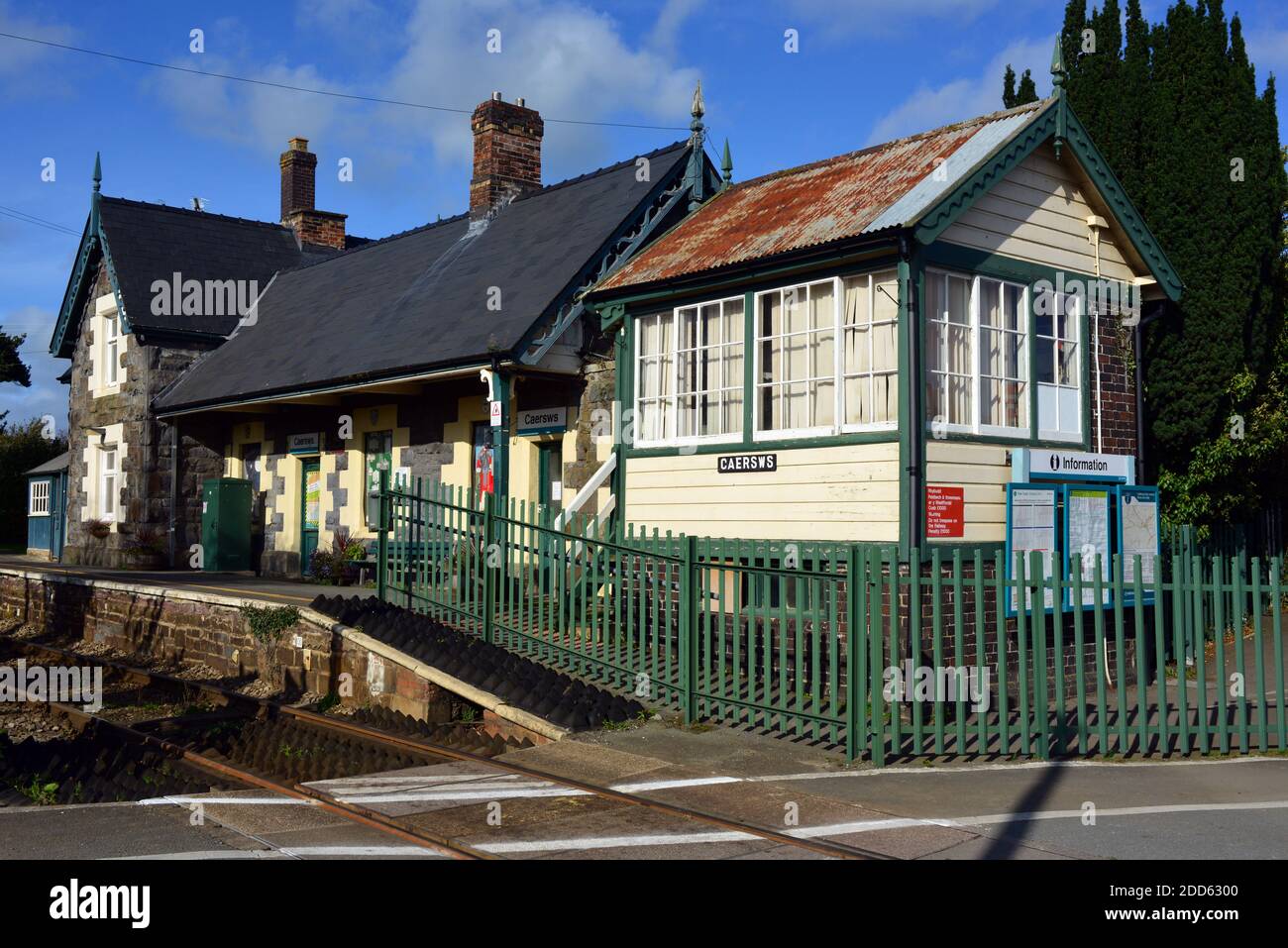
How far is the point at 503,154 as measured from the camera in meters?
22.1

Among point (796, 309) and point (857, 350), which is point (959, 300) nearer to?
point (857, 350)

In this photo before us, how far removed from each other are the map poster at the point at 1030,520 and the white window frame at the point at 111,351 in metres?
21.2

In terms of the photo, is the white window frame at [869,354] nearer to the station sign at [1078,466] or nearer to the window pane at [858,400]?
the window pane at [858,400]

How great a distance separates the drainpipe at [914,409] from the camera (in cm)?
1092

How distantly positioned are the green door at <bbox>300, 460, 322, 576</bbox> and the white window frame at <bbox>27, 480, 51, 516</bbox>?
13232 millimetres

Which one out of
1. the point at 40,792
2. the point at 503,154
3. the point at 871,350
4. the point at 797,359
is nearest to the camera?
the point at 40,792

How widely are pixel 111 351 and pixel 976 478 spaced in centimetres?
2189

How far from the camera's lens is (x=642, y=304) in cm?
1408

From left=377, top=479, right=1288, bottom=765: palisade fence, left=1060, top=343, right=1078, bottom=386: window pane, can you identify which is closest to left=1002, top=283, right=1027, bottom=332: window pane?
left=1060, top=343, right=1078, bottom=386: window pane

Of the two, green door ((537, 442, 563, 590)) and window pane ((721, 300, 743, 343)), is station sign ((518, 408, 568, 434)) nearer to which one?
green door ((537, 442, 563, 590))

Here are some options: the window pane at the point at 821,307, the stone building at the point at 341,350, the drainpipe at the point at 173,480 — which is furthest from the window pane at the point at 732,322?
the drainpipe at the point at 173,480
